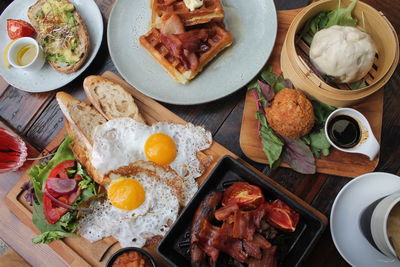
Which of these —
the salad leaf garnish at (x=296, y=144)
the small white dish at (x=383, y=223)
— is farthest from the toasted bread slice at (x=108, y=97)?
the small white dish at (x=383, y=223)

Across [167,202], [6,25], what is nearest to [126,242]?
[167,202]

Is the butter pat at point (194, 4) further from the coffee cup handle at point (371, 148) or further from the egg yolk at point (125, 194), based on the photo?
the coffee cup handle at point (371, 148)

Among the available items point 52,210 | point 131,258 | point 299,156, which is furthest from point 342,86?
point 52,210

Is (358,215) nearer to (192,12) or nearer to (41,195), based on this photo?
(192,12)

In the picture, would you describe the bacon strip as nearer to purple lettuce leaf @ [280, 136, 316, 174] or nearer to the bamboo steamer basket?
purple lettuce leaf @ [280, 136, 316, 174]

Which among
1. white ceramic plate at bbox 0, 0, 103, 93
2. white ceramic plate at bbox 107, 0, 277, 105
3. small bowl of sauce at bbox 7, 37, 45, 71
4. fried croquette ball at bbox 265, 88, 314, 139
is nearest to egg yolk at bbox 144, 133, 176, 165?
white ceramic plate at bbox 107, 0, 277, 105

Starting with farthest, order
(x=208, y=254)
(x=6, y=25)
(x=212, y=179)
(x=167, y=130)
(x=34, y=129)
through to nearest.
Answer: (x=6, y=25)
(x=34, y=129)
(x=167, y=130)
(x=212, y=179)
(x=208, y=254)

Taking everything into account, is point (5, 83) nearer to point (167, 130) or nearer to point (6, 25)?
point (6, 25)
